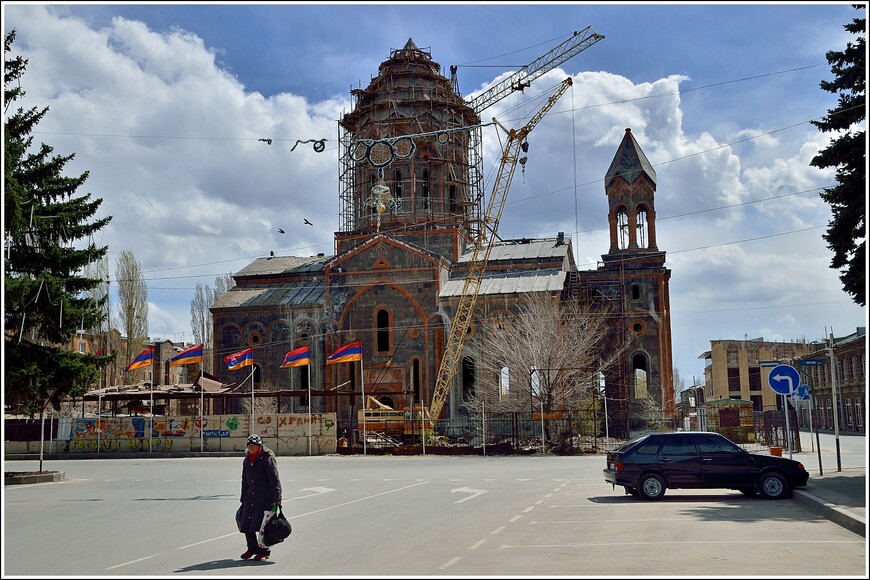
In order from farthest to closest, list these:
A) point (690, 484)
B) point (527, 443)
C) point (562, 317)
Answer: point (562, 317) → point (527, 443) → point (690, 484)

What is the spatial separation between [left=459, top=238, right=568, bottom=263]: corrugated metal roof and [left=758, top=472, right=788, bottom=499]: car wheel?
133ft

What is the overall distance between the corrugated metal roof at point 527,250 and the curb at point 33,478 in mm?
36347

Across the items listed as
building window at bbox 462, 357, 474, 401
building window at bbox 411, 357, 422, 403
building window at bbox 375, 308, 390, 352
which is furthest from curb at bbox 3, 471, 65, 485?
building window at bbox 375, 308, 390, 352

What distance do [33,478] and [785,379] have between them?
869 inches

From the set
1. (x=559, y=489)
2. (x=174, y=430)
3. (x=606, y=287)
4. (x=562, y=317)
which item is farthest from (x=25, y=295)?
(x=606, y=287)

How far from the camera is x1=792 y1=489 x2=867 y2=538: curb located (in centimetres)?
1254

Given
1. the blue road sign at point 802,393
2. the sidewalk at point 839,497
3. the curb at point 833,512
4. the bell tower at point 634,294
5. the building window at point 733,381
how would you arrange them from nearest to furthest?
the curb at point 833,512 → the sidewalk at point 839,497 → the blue road sign at point 802,393 → the bell tower at point 634,294 → the building window at point 733,381

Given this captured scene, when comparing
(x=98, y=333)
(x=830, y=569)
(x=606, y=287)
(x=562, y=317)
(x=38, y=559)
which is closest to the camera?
(x=830, y=569)

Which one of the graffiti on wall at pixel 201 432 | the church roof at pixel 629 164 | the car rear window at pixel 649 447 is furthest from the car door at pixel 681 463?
the church roof at pixel 629 164

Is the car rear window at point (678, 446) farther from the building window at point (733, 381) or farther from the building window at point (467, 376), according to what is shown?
the building window at point (733, 381)

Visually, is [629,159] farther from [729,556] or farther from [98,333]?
[729,556]

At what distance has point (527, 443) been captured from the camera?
42.2 meters

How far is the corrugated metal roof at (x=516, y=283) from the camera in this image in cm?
5378

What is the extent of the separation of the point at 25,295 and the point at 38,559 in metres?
13.0
